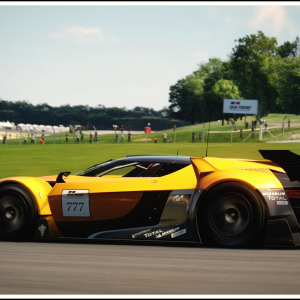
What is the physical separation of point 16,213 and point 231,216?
8.96 feet

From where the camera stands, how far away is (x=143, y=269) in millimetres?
4938

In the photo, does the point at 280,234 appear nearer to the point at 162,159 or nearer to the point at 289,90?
the point at 162,159

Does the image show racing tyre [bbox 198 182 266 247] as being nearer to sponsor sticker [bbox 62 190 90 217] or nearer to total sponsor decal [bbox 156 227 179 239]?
total sponsor decal [bbox 156 227 179 239]

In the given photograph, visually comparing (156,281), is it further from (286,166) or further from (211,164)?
(286,166)

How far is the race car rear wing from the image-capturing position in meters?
6.32

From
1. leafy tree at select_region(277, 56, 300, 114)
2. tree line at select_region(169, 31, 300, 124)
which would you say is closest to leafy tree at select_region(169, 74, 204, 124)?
tree line at select_region(169, 31, 300, 124)

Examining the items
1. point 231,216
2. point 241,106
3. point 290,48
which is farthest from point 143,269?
point 290,48

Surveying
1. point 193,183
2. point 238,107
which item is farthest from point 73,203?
point 238,107

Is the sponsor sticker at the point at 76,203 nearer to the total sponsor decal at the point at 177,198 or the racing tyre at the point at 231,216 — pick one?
the total sponsor decal at the point at 177,198

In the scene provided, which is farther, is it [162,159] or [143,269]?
[162,159]

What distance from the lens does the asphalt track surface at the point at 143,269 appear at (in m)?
4.15

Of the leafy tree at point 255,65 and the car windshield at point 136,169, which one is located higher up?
the leafy tree at point 255,65

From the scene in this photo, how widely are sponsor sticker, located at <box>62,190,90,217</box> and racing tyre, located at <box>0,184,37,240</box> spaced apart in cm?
42

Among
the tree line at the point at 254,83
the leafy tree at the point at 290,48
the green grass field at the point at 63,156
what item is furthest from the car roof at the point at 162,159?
the leafy tree at the point at 290,48
